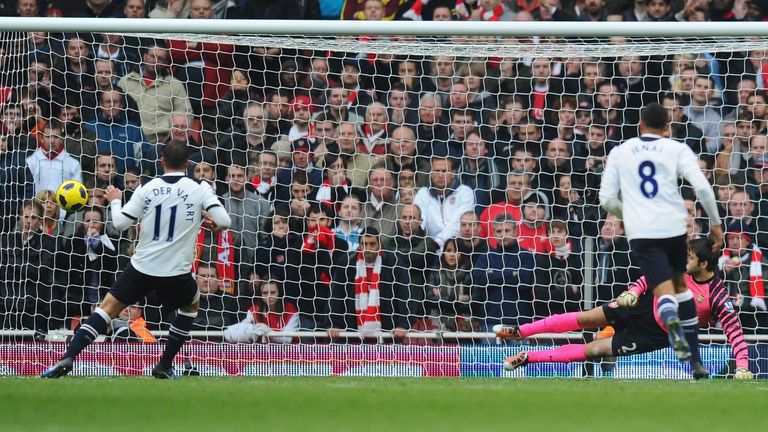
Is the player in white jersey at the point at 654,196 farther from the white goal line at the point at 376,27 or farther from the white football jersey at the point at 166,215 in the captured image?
the white football jersey at the point at 166,215

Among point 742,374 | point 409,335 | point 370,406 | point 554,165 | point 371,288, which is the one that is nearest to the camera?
point 370,406

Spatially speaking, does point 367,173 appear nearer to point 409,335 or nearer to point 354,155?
point 354,155

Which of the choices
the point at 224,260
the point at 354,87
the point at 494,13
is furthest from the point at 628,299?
the point at 494,13

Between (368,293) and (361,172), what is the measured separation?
1245 mm

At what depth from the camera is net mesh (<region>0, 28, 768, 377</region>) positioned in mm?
11805

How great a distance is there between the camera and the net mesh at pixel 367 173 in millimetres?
11805

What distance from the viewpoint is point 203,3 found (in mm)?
13805

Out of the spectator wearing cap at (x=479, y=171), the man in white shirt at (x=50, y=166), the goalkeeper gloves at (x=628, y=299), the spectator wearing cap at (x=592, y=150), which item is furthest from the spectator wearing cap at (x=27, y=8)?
the goalkeeper gloves at (x=628, y=299)

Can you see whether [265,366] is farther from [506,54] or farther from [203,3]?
[203,3]

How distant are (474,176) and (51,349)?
4.43m

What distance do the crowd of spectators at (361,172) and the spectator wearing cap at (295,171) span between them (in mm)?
20

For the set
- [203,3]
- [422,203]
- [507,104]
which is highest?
[203,3]

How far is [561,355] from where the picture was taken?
32.8ft

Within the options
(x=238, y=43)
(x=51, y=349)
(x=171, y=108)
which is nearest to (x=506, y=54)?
(x=238, y=43)
